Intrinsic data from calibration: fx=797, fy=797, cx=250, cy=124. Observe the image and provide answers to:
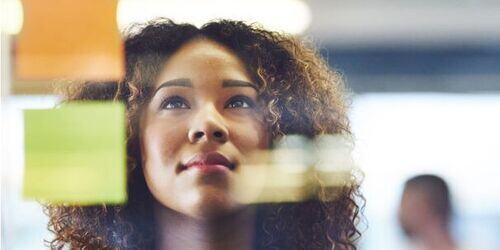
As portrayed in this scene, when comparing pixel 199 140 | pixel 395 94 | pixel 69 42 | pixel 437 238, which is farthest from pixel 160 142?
pixel 437 238

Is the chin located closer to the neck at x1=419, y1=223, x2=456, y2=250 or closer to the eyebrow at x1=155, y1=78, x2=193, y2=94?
the eyebrow at x1=155, y1=78, x2=193, y2=94

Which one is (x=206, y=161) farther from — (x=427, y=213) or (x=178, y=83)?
(x=427, y=213)

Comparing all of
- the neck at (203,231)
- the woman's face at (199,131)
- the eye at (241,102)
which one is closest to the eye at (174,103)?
the woman's face at (199,131)

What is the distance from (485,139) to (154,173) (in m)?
0.74

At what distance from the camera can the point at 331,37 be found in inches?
69.9

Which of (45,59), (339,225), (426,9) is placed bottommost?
(339,225)

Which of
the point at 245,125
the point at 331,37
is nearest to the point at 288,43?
the point at 331,37

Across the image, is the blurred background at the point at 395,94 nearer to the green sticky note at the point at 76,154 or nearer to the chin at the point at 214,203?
the green sticky note at the point at 76,154

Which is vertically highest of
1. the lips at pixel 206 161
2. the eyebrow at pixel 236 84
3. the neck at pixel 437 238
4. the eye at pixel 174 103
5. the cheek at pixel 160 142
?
the eyebrow at pixel 236 84

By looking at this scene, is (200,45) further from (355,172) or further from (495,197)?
(495,197)

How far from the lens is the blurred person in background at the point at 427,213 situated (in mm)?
1749

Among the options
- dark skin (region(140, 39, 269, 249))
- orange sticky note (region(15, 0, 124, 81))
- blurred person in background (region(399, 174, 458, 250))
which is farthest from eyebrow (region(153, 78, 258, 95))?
blurred person in background (region(399, 174, 458, 250))

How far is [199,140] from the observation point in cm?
174

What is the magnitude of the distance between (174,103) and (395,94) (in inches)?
19.3
